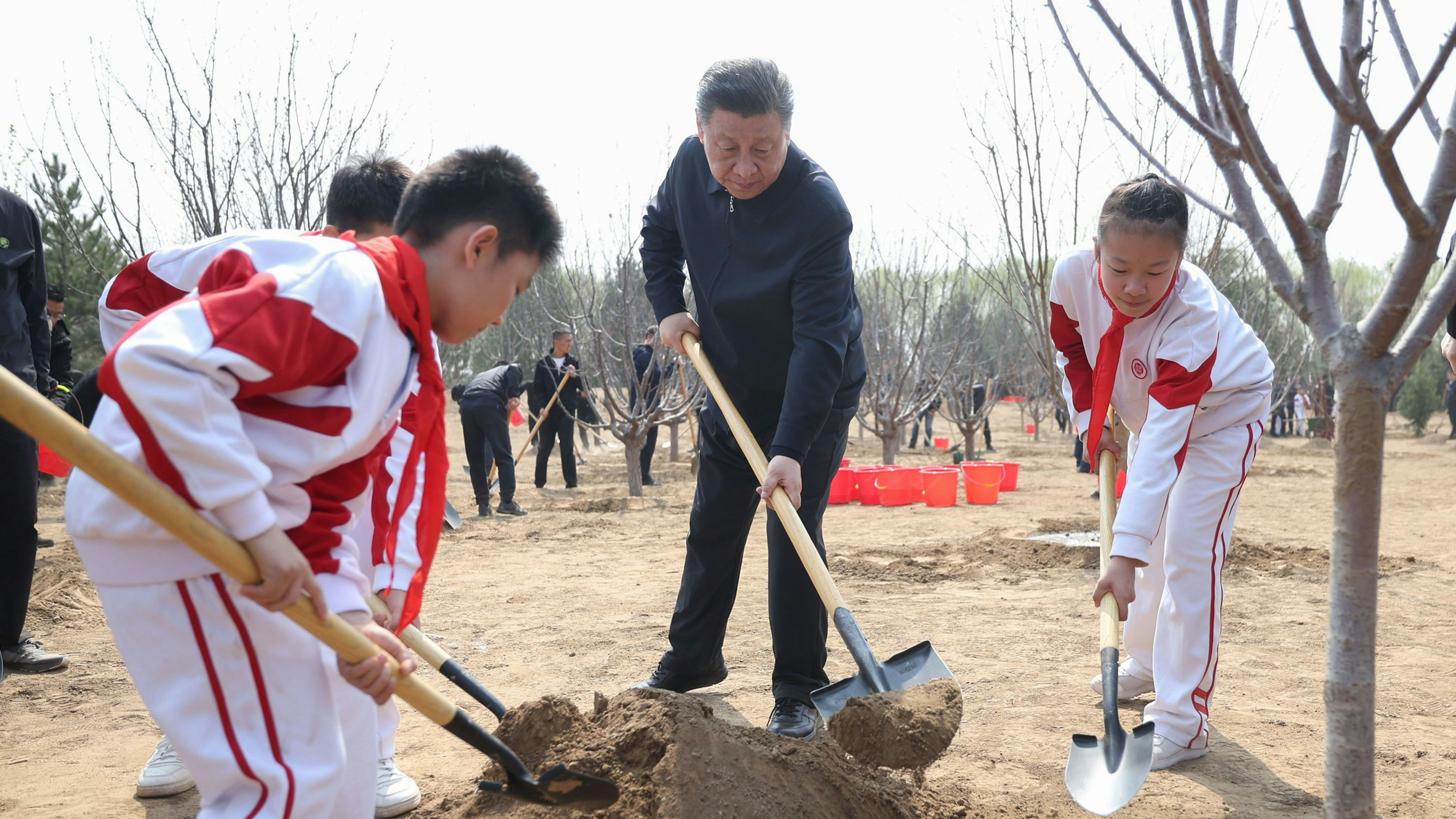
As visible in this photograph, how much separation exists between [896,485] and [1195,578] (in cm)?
693

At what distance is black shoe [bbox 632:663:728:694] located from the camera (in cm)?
340

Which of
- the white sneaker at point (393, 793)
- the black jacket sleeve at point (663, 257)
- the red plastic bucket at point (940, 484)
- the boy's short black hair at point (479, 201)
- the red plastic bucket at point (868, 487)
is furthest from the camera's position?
the red plastic bucket at point (868, 487)

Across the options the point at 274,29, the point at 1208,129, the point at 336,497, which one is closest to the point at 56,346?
the point at 274,29

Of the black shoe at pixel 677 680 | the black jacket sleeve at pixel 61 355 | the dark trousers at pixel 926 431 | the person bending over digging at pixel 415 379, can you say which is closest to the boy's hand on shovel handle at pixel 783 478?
the black shoe at pixel 677 680

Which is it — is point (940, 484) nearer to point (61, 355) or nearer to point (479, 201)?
point (61, 355)

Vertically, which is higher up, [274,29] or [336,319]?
[274,29]

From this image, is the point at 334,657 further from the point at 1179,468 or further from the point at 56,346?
the point at 56,346

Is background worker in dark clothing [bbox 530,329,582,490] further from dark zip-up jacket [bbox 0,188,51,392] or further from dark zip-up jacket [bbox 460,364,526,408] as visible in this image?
dark zip-up jacket [bbox 0,188,51,392]

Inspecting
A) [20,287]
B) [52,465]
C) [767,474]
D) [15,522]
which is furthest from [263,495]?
[52,465]

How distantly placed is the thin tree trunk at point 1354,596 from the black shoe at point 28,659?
14.3 ft

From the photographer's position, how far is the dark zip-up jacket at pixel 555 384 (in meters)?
12.7

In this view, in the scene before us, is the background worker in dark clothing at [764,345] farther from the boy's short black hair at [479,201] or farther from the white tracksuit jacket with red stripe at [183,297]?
the boy's short black hair at [479,201]

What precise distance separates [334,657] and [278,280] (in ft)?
2.03

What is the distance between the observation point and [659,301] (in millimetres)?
3652
